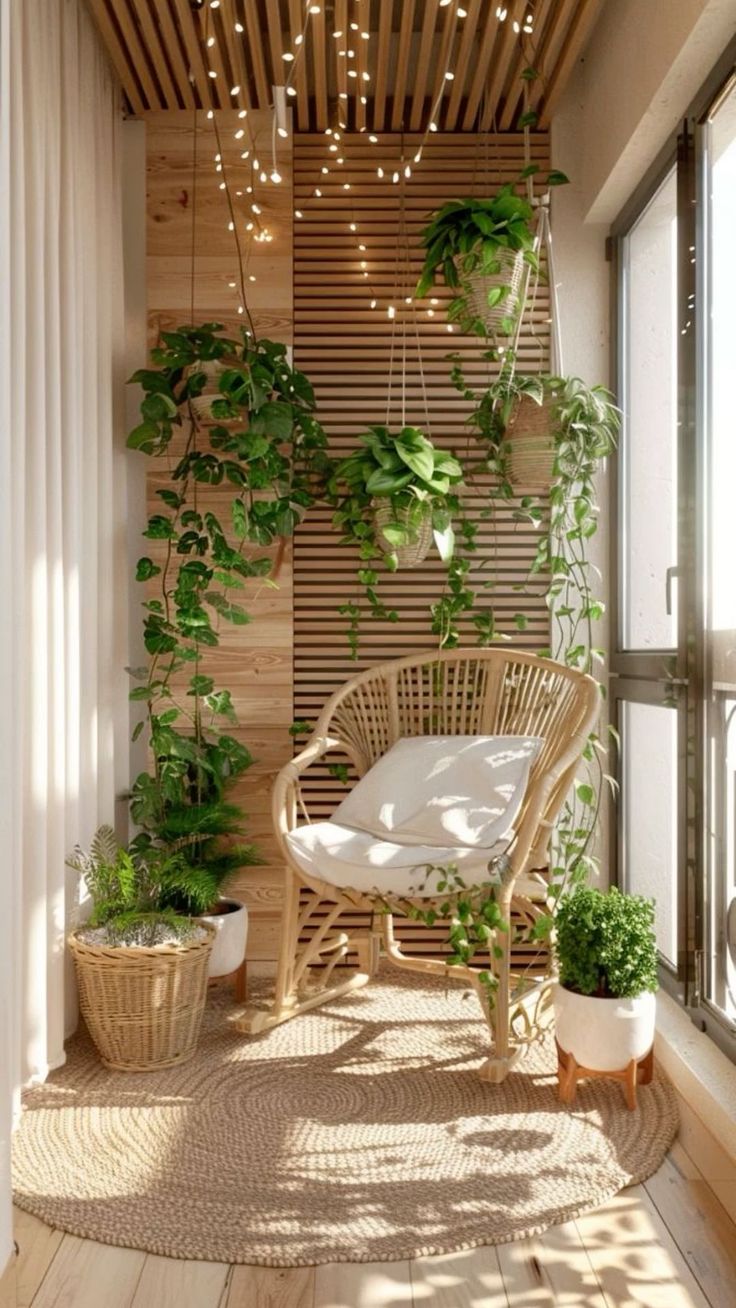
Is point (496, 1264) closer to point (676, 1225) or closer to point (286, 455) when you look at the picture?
point (676, 1225)

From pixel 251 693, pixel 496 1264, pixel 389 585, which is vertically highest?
pixel 389 585

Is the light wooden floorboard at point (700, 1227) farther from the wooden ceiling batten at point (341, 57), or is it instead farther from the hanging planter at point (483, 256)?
the wooden ceiling batten at point (341, 57)

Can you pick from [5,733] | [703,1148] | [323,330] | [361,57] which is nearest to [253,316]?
[323,330]

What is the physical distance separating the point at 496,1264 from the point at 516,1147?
44 cm

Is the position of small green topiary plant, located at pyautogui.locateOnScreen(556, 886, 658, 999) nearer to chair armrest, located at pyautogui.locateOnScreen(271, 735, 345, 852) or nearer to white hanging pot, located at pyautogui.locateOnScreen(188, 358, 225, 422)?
chair armrest, located at pyautogui.locateOnScreen(271, 735, 345, 852)

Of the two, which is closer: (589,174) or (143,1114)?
(143,1114)

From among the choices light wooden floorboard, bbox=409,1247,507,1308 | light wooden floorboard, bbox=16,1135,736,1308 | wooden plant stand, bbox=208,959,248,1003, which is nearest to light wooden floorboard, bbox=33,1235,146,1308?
light wooden floorboard, bbox=16,1135,736,1308

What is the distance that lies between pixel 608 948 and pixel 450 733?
108 cm

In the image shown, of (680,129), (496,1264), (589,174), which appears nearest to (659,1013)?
(496,1264)

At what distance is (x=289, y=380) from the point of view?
354cm

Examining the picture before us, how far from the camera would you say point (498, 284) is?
10.8 feet

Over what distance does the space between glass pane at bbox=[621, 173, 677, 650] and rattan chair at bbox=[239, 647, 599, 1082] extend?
375mm


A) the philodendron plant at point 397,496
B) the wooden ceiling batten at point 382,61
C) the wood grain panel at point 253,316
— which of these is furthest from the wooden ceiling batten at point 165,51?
the philodendron plant at point 397,496

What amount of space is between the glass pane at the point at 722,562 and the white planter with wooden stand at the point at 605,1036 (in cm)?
23
